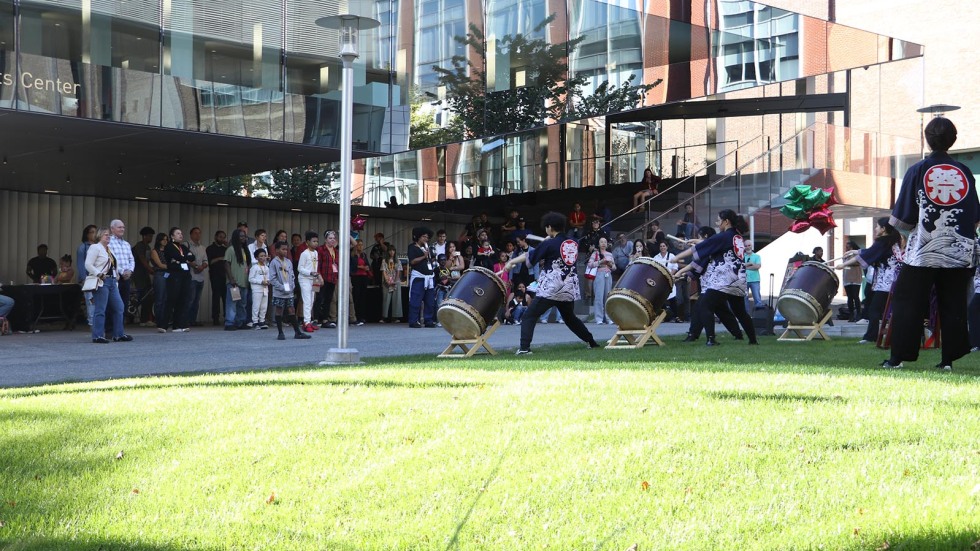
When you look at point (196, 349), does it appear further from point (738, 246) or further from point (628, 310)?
point (738, 246)

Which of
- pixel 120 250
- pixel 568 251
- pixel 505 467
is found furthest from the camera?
pixel 120 250

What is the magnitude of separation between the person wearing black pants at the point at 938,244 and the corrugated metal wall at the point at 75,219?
50.3 ft

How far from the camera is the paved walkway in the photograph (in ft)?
36.9

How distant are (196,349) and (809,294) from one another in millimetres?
8772

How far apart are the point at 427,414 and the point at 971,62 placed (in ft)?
117

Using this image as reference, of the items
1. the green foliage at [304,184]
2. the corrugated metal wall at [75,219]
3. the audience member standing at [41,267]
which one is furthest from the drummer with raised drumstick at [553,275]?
the green foliage at [304,184]

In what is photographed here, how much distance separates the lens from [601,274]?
2236cm

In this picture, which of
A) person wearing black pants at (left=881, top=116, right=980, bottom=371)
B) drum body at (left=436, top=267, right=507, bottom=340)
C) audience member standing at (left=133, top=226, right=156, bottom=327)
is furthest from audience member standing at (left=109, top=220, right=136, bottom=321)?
person wearing black pants at (left=881, top=116, right=980, bottom=371)

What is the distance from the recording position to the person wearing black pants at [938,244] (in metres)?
8.89

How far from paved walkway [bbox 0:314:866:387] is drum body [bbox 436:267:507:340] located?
2.49 ft

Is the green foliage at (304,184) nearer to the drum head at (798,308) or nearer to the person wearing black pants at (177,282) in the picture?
the person wearing black pants at (177,282)

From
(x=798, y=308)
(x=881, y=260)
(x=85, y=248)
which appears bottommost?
(x=798, y=308)

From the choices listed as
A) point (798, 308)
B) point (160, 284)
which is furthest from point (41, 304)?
point (798, 308)

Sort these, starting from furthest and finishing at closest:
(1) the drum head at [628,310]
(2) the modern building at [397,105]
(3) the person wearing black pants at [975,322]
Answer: (2) the modern building at [397,105] → (1) the drum head at [628,310] → (3) the person wearing black pants at [975,322]
